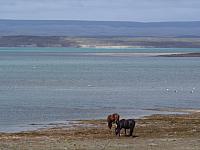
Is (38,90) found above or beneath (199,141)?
above

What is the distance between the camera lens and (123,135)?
78.5ft

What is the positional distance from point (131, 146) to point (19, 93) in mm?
32493

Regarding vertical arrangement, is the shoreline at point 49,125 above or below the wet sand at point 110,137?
above

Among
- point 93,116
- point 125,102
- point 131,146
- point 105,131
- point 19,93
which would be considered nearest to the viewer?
point 131,146

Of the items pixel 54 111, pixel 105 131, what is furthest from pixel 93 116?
pixel 105 131

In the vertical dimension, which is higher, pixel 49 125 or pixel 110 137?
pixel 49 125

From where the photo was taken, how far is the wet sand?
64.0 feet

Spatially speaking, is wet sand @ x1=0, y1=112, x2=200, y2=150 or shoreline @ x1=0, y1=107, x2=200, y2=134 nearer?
wet sand @ x1=0, y1=112, x2=200, y2=150

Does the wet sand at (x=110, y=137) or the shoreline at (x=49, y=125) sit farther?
the shoreline at (x=49, y=125)

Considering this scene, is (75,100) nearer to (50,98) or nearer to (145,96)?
(50,98)

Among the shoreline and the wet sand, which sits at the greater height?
the shoreline

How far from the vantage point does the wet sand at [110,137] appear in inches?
768

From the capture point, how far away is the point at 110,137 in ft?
75.7

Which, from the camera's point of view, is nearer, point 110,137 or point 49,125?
point 110,137
